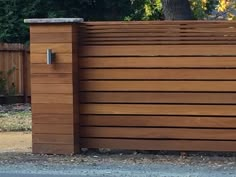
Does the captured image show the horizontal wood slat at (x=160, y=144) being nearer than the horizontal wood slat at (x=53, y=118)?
Yes

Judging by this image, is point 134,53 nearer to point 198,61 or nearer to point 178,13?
point 198,61

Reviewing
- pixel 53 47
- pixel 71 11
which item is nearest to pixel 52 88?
pixel 53 47

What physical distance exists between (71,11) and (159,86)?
1426 centimetres

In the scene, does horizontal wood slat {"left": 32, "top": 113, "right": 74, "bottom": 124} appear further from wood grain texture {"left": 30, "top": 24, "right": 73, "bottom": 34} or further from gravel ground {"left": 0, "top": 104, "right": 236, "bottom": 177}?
wood grain texture {"left": 30, "top": 24, "right": 73, "bottom": 34}

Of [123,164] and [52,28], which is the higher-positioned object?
[52,28]

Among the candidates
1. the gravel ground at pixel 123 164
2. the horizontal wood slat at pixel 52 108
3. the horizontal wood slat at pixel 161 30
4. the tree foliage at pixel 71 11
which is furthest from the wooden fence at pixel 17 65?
the horizontal wood slat at pixel 161 30

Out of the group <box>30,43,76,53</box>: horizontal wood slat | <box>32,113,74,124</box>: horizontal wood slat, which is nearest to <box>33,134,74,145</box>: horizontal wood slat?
<box>32,113,74,124</box>: horizontal wood slat

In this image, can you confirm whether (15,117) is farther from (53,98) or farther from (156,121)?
(156,121)

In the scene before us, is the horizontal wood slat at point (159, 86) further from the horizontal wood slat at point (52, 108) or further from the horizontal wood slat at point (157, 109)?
the horizontal wood slat at point (52, 108)

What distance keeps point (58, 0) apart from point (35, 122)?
13937mm

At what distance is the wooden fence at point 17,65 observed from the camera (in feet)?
66.4

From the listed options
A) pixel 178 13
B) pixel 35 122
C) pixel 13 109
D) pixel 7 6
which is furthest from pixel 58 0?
pixel 35 122

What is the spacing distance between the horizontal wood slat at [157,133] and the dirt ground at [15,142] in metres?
1.42

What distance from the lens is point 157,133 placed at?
400 inches
